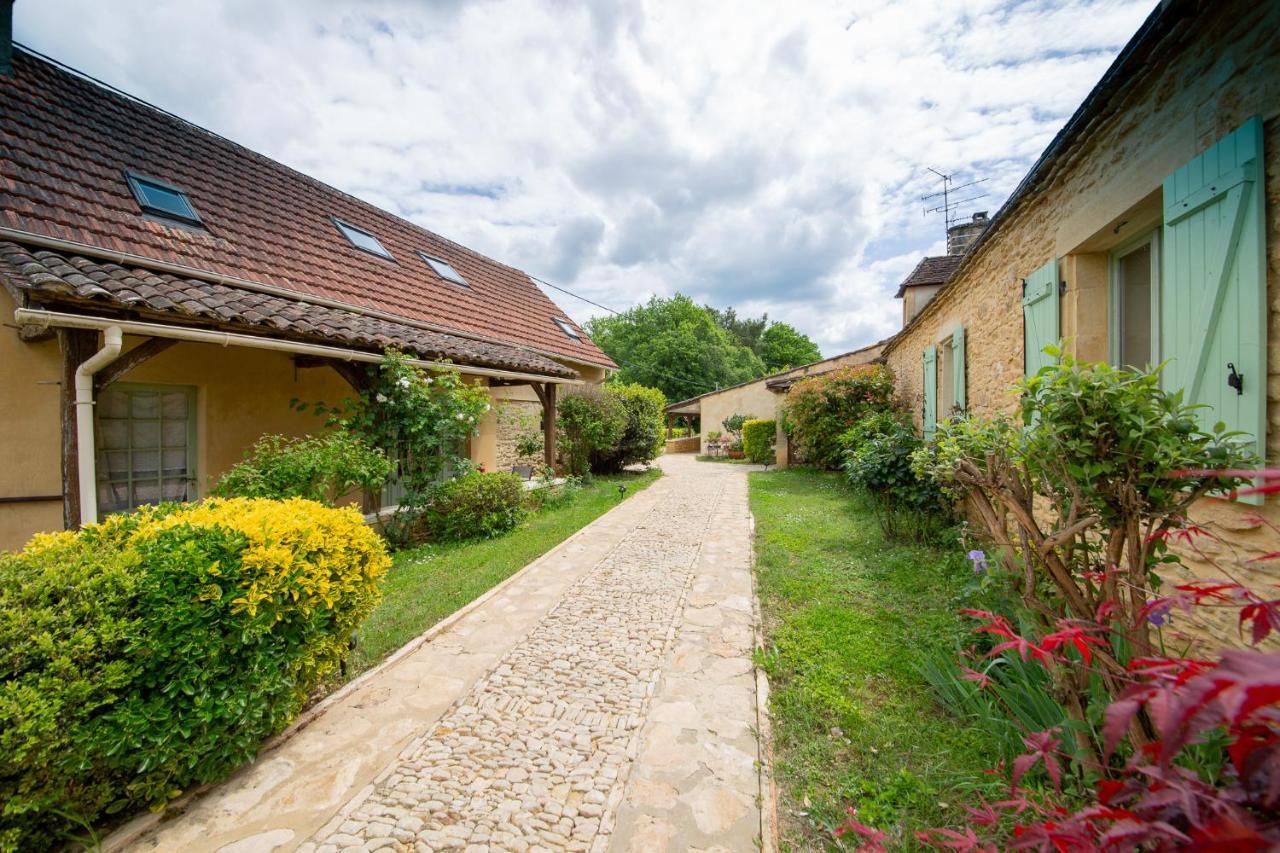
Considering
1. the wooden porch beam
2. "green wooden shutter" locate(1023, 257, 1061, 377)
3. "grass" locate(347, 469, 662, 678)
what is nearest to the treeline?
"grass" locate(347, 469, 662, 678)

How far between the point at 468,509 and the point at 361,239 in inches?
251

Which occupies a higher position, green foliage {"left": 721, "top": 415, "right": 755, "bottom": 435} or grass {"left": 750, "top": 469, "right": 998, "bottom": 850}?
green foliage {"left": 721, "top": 415, "right": 755, "bottom": 435}

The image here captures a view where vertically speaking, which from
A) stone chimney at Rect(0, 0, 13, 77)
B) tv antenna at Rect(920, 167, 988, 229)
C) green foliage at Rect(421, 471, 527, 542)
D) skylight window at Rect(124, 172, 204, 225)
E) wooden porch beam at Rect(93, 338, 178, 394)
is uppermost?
tv antenna at Rect(920, 167, 988, 229)

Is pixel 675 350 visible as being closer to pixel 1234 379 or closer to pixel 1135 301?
pixel 1135 301

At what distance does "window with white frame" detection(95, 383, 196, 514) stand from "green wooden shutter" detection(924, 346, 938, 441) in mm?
10359

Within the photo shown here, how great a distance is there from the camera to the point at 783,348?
52.5 meters

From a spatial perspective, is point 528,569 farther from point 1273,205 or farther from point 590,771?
point 1273,205

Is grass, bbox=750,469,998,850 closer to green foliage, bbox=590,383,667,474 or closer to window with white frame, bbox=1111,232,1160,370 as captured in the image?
window with white frame, bbox=1111,232,1160,370

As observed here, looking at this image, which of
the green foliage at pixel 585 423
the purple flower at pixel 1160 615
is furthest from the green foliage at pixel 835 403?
the purple flower at pixel 1160 615

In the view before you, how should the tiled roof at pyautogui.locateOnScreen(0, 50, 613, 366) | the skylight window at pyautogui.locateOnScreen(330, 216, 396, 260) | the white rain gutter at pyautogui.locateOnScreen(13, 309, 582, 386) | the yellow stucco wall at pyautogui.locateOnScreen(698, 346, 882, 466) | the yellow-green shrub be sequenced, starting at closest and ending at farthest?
the yellow-green shrub → the white rain gutter at pyautogui.locateOnScreen(13, 309, 582, 386) → the tiled roof at pyautogui.locateOnScreen(0, 50, 613, 366) → the skylight window at pyautogui.locateOnScreen(330, 216, 396, 260) → the yellow stucco wall at pyautogui.locateOnScreen(698, 346, 882, 466)

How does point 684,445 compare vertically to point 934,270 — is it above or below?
below

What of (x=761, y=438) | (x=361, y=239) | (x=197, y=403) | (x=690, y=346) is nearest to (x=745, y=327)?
(x=690, y=346)

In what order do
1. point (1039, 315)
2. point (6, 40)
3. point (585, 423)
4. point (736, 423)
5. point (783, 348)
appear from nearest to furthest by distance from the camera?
point (1039, 315) < point (6, 40) < point (585, 423) < point (736, 423) < point (783, 348)

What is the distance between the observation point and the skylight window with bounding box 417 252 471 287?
460 inches
